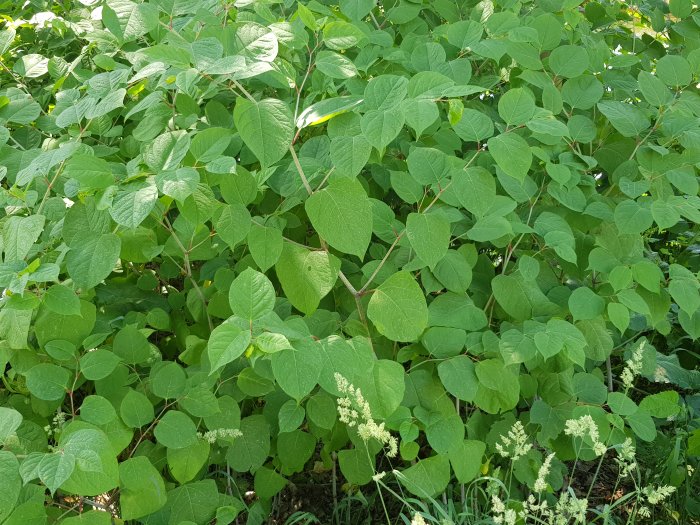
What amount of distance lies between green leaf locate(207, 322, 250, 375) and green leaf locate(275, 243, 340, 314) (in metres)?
0.24

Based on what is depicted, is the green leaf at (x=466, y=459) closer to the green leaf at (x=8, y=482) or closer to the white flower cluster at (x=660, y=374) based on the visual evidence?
the white flower cluster at (x=660, y=374)

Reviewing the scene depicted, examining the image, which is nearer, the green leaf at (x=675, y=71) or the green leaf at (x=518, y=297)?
the green leaf at (x=518, y=297)

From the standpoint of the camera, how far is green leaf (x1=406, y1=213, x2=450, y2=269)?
1.47m

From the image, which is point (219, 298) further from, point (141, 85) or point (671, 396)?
point (671, 396)

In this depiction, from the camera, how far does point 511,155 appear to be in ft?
4.66

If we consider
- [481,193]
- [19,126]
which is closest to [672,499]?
[481,193]

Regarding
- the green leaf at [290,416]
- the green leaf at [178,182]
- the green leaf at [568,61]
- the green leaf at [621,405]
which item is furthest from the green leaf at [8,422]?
the green leaf at [568,61]

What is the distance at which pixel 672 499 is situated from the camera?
6.88 feet

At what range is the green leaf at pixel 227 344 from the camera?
3.96 ft

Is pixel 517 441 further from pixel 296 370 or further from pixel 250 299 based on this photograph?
pixel 250 299

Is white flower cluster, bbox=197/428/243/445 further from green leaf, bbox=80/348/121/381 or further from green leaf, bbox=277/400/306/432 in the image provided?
green leaf, bbox=80/348/121/381

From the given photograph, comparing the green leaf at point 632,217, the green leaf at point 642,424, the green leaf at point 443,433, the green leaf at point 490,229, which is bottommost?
the green leaf at point 642,424

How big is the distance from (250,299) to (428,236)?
1.26 feet

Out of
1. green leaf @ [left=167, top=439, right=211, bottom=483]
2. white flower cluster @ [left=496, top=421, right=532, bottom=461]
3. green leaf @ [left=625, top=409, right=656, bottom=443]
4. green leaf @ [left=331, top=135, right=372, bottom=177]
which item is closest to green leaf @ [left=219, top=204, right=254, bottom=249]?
green leaf @ [left=331, top=135, right=372, bottom=177]
